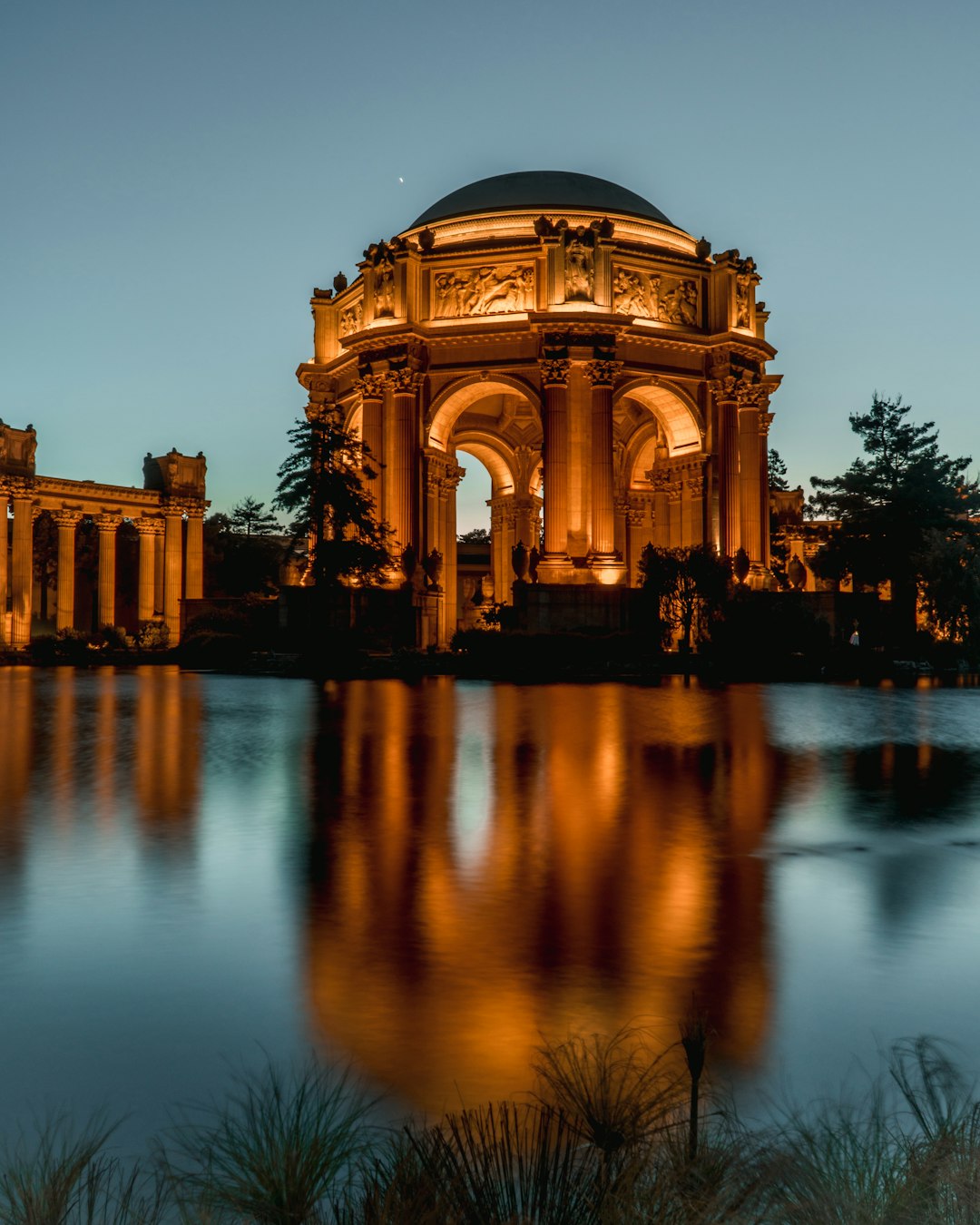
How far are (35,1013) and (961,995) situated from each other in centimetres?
271

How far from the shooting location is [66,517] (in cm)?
5647

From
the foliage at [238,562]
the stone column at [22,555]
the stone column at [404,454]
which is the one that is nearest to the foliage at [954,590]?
the stone column at [404,454]

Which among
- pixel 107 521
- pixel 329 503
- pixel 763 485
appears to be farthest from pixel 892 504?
pixel 107 521

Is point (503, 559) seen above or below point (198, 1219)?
above

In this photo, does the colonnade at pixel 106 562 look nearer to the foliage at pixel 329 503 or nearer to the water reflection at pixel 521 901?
the foliage at pixel 329 503

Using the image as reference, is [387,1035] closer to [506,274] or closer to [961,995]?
[961,995]

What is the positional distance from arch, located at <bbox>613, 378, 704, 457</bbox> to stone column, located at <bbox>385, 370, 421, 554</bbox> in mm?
8270

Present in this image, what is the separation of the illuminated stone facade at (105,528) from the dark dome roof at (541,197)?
20.9 metres

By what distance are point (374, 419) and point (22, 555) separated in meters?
20.3

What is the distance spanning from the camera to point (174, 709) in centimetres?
1616

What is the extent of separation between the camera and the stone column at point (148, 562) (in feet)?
194

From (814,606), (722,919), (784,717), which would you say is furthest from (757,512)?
(722,919)

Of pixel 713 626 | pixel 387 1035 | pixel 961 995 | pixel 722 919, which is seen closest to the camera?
pixel 387 1035

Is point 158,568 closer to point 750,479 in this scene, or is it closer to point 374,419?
point 374,419
